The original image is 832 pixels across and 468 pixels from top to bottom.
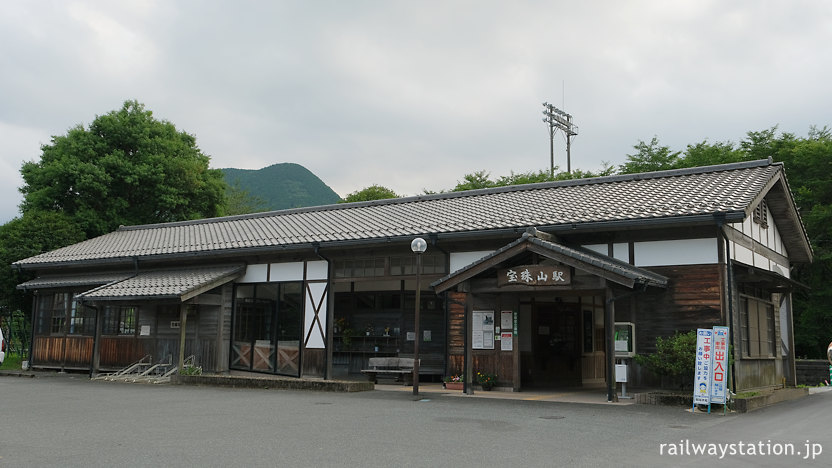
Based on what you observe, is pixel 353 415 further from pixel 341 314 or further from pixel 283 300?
pixel 341 314

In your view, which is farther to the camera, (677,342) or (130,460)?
(677,342)

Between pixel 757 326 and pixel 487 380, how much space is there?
18.8 ft

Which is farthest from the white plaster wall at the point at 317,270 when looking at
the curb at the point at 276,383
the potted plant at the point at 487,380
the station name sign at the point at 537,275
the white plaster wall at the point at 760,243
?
the white plaster wall at the point at 760,243

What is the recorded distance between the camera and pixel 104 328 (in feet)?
64.0

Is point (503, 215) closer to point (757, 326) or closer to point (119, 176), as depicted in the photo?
point (757, 326)

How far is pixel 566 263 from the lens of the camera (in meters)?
11.7

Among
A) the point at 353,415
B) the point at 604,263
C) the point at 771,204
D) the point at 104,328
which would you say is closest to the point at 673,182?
the point at 771,204

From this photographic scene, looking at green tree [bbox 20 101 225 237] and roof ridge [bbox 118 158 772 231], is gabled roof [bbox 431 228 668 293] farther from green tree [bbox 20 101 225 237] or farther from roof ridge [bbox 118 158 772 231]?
green tree [bbox 20 101 225 237]

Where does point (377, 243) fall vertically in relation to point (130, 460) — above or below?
above

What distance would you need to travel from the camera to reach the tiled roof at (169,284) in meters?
16.1

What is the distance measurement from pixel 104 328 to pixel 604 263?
14.7m

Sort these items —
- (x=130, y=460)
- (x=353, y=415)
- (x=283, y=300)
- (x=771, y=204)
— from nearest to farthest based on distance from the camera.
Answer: (x=130, y=460), (x=353, y=415), (x=771, y=204), (x=283, y=300)

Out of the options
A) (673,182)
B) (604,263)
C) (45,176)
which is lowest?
(604,263)

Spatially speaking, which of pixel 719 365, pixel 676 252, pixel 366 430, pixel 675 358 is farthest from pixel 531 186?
pixel 366 430
